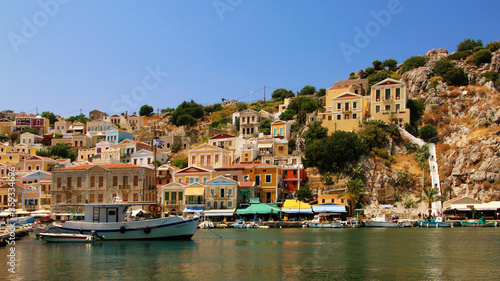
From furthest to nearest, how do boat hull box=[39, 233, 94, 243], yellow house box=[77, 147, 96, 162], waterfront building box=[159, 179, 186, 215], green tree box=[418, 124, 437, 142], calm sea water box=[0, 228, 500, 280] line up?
yellow house box=[77, 147, 96, 162], green tree box=[418, 124, 437, 142], waterfront building box=[159, 179, 186, 215], boat hull box=[39, 233, 94, 243], calm sea water box=[0, 228, 500, 280]

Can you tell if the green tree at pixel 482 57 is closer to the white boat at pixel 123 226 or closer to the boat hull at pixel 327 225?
the boat hull at pixel 327 225

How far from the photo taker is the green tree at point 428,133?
69.1 m

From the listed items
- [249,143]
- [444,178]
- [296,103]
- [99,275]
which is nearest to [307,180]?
[249,143]

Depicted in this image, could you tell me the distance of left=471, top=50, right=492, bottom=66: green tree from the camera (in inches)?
3519

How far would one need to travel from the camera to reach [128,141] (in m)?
87.6

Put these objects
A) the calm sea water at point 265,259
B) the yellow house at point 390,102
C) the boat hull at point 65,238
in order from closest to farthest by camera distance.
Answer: the calm sea water at point 265,259, the boat hull at point 65,238, the yellow house at point 390,102

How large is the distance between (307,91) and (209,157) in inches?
1925

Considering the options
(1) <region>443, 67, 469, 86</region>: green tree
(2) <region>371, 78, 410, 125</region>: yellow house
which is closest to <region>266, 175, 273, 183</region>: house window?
(2) <region>371, 78, 410, 125</region>: yellow house

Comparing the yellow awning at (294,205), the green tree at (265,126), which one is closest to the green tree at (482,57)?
the green tree at (265,126)

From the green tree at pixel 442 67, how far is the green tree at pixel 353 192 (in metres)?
36.3

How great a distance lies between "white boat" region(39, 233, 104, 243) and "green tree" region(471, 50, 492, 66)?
78862 millimetres

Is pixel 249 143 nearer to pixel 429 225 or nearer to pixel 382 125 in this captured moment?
pixel 382 125

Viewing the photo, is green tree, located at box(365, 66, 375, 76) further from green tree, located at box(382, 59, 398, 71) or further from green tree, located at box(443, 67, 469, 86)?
green tree, located at box(443, 67, 469, 86)

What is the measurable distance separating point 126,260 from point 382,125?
164 ft
